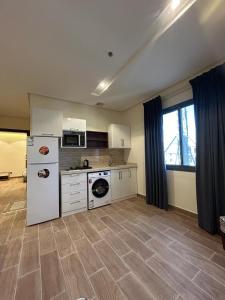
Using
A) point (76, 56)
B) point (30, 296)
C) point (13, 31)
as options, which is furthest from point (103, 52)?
point (30, 296)

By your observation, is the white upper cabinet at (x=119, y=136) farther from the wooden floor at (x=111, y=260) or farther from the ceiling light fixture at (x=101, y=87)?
the wooden floor at (x=111, y=260)

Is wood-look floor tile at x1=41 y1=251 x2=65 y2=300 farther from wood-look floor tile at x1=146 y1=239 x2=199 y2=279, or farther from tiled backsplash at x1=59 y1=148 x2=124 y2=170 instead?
tiled backsplash at x1=59 y1=148 x2=124 y2=170

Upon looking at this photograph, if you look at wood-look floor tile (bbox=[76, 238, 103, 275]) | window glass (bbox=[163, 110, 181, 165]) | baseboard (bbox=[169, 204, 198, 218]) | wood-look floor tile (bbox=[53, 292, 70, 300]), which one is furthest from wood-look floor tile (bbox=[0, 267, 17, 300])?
window glass (bbox=[163, 110, 181, 165])

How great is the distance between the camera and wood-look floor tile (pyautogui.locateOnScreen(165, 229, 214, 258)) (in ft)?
5.87

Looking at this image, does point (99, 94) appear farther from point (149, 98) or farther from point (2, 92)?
point (2, 92)

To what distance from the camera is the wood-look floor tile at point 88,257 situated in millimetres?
1605

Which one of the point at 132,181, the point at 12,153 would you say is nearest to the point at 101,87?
the point at 132,181

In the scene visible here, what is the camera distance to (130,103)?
4027mm

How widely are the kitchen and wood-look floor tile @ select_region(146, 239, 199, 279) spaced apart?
1.71 m

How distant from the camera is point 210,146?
7.44 feet

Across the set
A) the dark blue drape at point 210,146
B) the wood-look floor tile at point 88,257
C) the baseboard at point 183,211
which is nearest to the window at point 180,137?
the dark blue drape at point 210,146

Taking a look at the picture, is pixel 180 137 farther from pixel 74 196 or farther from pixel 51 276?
pixel 51 276

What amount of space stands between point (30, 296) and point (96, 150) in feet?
10.3

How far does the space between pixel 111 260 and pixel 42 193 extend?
5.74 ft
